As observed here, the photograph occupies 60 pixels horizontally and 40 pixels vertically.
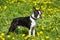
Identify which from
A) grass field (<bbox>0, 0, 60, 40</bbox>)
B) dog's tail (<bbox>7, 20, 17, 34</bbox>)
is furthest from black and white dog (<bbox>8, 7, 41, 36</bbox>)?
grass field (<bbox>0, 0, 60, 40</bbox>)

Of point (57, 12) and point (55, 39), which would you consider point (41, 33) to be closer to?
point (55, 39)

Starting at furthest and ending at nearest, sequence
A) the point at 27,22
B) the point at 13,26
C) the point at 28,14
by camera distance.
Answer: the point at 28,14 → the point at 13,26 → the point at 27,22

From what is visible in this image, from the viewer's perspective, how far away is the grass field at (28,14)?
8945 millimetres

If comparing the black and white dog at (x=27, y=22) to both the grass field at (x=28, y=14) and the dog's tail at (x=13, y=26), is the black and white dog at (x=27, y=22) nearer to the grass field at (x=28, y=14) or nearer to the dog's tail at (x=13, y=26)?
the dog's tail at (x=13, y=26)

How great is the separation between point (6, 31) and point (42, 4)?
391cm

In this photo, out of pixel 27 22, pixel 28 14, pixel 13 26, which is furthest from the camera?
pixel 28 14

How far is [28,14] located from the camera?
11453 mm

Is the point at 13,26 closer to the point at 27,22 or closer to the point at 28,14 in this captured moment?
the point at 27,22

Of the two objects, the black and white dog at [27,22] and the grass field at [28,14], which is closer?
the black and white dog at [27,22]

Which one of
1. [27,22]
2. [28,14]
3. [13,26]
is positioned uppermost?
[27,22]

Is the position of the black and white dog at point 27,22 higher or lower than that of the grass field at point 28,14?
higher

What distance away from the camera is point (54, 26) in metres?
10.1

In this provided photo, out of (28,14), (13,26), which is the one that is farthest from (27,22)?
(28,14)

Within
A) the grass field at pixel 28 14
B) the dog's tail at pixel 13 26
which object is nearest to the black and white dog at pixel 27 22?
the dog's tail at pixel 13 26
